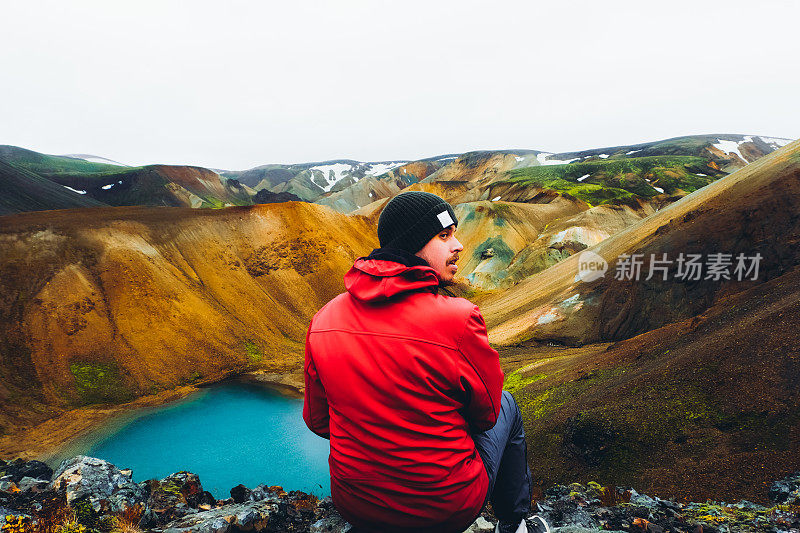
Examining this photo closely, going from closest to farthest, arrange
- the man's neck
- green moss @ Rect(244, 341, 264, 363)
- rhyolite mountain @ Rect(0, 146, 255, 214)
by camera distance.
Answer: the man's neck → green moss @ Rect(244, 341, 264, 363) → rhyolite mountain @ Rect(0, 146, 255, 214)

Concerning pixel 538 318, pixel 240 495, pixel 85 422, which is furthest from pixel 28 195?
pixel 538 318

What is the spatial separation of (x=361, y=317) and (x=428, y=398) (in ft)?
1.70

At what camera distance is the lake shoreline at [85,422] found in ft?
41.7

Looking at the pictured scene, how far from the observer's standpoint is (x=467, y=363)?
193 cm

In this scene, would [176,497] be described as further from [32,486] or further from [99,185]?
[99,185]

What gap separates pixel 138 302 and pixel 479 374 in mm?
22687

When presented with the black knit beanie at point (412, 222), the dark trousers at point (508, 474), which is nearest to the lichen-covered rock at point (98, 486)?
the dark trousers at point (508, 474)

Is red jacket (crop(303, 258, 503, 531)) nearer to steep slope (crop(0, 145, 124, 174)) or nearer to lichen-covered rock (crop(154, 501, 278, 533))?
lichen-covered rock (crop(154, 501, 278, 533))

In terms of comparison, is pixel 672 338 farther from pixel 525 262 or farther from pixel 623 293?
pixel 525 262

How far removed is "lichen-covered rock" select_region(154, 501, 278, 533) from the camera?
155 inches

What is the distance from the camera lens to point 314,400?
7.79 feet

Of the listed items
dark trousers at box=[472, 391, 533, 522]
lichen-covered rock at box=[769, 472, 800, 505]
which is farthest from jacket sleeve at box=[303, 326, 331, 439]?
lichen-covered rock at box=[769, 472, 800, 505]

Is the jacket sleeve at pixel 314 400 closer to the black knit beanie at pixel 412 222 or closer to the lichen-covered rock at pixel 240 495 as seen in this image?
the black knit beanie at pixel 412 222

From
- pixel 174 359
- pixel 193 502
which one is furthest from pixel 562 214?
pixel 193 502
